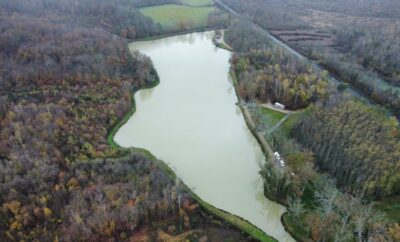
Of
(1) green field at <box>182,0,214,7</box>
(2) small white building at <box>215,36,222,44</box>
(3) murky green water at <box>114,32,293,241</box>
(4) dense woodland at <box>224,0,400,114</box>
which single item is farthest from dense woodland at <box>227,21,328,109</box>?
(1) green field at <box>182,0,214,7</box>

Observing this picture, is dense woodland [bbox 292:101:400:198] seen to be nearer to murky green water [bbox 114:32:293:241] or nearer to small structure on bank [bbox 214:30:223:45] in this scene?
murky green water [bbox 114:32:293:241]

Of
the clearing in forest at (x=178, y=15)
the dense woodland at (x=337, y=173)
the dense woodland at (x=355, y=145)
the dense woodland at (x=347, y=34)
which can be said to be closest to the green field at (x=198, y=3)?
the clearing in forest at (x=178, y=15)

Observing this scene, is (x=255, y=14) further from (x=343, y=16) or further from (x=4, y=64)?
(x=4, y=64)

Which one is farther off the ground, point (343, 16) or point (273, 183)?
point (343, 16)

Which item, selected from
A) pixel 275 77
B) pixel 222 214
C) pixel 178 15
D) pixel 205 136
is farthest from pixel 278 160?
pixel 178 15

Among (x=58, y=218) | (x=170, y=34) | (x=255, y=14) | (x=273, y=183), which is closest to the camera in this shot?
(x=58, y=218)

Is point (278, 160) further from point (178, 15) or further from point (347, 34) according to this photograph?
point (178, 15)

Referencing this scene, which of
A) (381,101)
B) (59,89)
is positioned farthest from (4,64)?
(381,101)

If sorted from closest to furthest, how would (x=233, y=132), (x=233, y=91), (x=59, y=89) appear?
(x=233, y=132), (x=59, y=89), (x=233, y=91)
